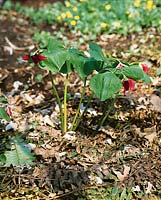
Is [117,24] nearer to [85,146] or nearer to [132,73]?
[85,146]

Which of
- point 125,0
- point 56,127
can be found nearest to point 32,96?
point 56,127

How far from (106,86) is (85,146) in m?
0.60

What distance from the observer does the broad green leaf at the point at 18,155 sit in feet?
8.08

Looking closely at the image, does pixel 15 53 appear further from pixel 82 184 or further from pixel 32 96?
pixel 82 184

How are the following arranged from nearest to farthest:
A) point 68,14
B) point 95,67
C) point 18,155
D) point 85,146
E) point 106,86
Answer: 1. point 106,86
2. point 95,67
3. point 18,155
4. point 85,146
5. point 68,14

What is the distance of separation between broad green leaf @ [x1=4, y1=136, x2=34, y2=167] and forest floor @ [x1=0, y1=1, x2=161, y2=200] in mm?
41

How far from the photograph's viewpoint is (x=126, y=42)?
3.98 meters

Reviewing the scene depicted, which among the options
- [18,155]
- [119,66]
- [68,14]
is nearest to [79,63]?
[119,66]

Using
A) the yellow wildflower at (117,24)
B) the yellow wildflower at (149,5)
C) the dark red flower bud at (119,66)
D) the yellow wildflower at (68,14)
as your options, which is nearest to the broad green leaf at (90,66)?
the dark red flower bud at (119,66)

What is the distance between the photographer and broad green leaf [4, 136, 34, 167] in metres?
2.46

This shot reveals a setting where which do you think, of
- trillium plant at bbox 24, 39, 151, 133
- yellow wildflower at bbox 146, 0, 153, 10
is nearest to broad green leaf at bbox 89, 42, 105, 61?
trillium plant at bbox 24, 39, 151, 133

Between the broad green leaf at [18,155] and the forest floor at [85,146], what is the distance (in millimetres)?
41

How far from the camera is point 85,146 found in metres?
2.64

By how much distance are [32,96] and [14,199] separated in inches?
43.1
